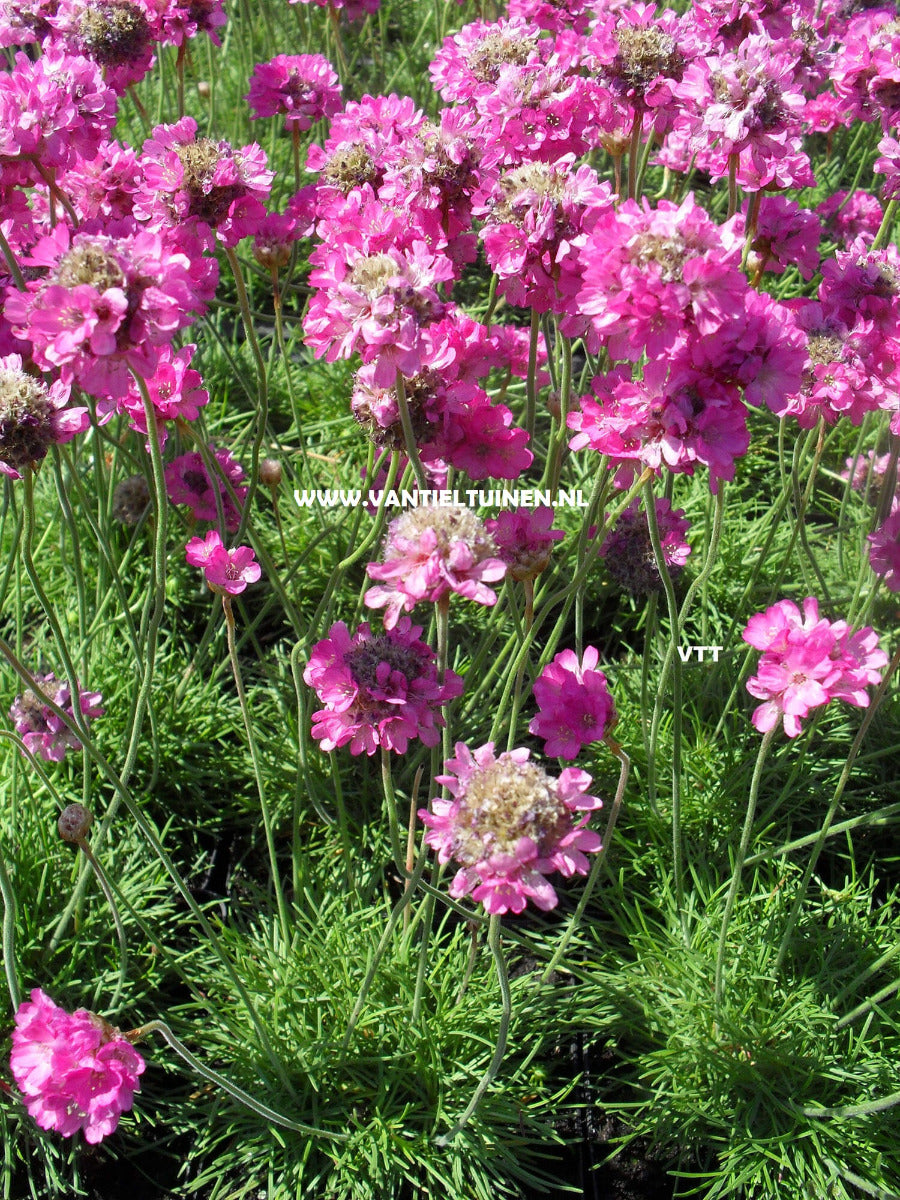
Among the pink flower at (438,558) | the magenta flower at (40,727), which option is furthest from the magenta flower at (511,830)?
the magenta flower at (40,727)

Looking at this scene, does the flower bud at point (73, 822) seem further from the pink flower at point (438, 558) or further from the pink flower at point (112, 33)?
the pink flower at point (112, 33)

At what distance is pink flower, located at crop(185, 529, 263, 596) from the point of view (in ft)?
5.59

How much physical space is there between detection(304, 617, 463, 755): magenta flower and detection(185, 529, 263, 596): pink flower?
0.24 m

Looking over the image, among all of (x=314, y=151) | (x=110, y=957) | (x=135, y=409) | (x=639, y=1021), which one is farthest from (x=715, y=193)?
(x=110, y=957)

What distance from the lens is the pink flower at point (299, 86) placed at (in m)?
2.57

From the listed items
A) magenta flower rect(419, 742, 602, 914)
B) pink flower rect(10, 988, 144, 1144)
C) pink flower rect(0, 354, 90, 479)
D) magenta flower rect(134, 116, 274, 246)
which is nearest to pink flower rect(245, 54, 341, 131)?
magenta flower rect(134, 116, 274, 246)

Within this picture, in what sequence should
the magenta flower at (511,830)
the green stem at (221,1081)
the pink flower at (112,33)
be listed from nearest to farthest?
the magenta flower at (511,830), the green stem at (221,1081), the pink flower at (112,33)

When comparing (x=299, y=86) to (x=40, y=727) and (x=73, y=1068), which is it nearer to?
(x=40, y=727)

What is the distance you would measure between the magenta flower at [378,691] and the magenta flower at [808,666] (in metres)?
0.47

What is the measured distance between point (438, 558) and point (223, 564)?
544mm

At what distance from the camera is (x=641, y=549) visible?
2125mm

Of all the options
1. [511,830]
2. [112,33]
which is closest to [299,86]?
[112,33]

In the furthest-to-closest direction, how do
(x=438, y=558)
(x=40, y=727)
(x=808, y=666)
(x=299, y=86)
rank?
(x=299, y=86)
(x=40, y=727)
(x=808, y=666)
(x=438, y=558)

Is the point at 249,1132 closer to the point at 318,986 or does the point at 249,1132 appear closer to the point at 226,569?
the point at 318,986
